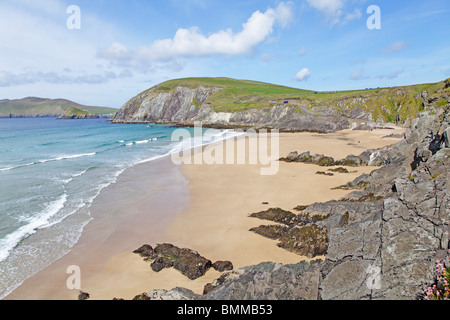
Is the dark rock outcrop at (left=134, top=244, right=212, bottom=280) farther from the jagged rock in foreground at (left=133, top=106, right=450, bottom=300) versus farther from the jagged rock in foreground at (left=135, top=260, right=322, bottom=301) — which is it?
the jagged rock in foreground at (left=135, top=260, right=322, bottom=301)

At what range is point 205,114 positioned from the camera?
4353 inches

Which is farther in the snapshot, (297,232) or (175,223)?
(175,223)

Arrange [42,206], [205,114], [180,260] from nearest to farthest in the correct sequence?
→ [180,260], [42,206], [205,114]

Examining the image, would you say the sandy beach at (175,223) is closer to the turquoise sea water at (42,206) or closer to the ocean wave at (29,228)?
the turquoise sea water at (42,206)

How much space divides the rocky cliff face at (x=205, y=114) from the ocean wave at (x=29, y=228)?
6304 centimetres

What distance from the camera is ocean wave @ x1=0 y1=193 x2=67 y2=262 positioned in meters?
13.8

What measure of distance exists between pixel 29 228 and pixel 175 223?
832cm

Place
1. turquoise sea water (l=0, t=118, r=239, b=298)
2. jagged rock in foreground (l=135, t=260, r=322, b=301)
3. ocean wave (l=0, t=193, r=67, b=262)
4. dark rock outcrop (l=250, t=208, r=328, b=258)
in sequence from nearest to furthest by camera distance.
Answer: jagged rock in foreground (l=135, t=260, r=322, b=301)
dark rock outcrop (l=250, t=208, r=328, b=258)
turquoise sea water (l=0, t=118, r=239, b=298)
ocean wave (l=0, t=193, r=67, b=262)

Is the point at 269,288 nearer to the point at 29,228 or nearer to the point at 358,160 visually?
the point at 29,228

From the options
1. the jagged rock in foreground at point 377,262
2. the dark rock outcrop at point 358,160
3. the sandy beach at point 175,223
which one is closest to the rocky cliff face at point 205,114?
the dark rock outcrop at point 358,160

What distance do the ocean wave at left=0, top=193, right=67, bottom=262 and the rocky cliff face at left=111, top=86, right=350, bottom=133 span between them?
6304cm

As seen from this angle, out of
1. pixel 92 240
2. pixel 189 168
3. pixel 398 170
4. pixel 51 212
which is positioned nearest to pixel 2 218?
pixel 51 212

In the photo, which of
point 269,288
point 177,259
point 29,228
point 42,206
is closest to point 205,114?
point 42,206

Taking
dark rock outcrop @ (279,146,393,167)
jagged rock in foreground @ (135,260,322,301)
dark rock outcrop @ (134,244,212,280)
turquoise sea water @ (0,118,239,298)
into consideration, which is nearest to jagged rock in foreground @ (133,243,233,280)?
dark rock outcrop @ (134,244,212,280)
